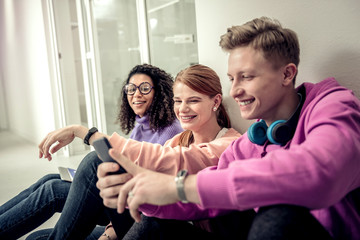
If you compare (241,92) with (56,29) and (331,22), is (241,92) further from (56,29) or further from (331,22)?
(56,29)

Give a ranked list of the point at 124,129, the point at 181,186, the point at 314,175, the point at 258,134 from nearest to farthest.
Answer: the point at 314,175 → the point at 181,186 → the point at 258,134 → the point at 124,129

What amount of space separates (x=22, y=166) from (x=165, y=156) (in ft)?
10.9

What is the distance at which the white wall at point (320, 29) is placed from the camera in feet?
3.63

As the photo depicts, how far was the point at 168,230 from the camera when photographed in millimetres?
1097

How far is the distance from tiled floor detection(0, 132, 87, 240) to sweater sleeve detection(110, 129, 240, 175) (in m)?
1.35

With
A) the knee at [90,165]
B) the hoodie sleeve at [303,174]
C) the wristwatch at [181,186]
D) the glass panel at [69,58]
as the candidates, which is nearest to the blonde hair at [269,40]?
the hoodie sleeve at [303,174]

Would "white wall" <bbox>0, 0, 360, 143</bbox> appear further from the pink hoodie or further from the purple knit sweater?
the purple knit sweater

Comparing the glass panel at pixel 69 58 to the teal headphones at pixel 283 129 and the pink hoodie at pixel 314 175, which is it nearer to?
the teal headphones at pixel 283 129

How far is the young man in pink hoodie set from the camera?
731 mm


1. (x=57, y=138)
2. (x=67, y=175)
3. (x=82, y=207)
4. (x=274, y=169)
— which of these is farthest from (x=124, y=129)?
(x=274, y=169)

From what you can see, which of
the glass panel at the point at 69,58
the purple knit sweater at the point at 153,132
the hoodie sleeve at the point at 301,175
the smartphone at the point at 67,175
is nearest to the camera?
the hoodie sleeve at the point at 301,175

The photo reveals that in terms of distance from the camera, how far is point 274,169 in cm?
74

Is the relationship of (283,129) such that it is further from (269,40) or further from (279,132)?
(269,40)

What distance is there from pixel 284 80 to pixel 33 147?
16.8ft
